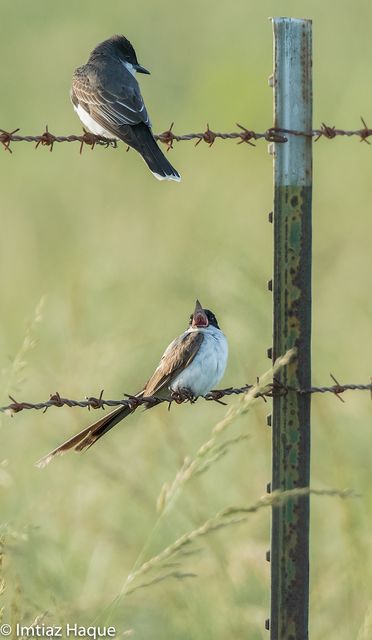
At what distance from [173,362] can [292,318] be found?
39.6 inches

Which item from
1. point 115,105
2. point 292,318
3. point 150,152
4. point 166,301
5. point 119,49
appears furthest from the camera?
point 166,301

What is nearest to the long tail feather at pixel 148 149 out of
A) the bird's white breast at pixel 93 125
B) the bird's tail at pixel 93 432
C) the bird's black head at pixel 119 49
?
the bird's white breast at pixel 93 125

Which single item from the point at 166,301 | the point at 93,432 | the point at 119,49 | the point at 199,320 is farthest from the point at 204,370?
the point at 166,301

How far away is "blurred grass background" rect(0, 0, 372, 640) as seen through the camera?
20.2 ft

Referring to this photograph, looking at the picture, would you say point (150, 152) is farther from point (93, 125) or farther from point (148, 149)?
point (93, 125)

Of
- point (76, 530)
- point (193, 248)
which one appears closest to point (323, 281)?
point (193, 248)

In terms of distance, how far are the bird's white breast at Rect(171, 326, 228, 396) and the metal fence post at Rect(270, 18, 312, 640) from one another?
0.89 metres

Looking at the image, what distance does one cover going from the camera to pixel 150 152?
278 inches

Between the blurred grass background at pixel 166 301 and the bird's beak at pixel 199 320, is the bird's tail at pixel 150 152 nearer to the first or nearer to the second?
Result: the blurred grass background at pixel 166 301

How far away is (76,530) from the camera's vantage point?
684 centimetres

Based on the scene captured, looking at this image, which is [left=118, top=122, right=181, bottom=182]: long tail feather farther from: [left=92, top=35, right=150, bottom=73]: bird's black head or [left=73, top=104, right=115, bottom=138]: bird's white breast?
[left=92, top=35, right=150, bottom=73]: bird's black head

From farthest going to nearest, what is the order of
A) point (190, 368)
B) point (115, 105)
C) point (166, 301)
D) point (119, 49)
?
point (166, 301) → point (119, 49) → point (115, 105) → point (190, 368)

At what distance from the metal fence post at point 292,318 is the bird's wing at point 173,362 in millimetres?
922

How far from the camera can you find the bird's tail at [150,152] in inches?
270
